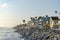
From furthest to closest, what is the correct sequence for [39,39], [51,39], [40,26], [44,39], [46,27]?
[40,26] → [46,27] → [39,39] → [44,39] → [51,39]

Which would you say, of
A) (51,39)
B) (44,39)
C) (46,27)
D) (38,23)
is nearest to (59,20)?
(46,27)

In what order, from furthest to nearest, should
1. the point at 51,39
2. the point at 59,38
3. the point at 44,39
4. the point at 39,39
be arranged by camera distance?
the point at 39,39 → the point at 44,39 → the point at 51,39 → the point at 59,38

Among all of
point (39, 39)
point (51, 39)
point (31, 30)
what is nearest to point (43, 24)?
point (31, 30)

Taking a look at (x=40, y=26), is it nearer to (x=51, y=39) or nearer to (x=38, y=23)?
(x=38, y=23)

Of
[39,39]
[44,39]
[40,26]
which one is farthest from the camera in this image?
[40,26]

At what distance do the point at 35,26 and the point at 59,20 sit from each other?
1484mm

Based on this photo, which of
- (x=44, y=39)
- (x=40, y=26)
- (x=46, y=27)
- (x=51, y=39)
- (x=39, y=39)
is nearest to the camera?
(x=51, y=39)

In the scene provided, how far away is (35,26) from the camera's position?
9492 mm

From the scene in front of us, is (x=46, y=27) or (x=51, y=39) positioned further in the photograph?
(x=46, y=27)

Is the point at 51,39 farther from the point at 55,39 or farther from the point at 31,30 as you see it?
the point at 31,30

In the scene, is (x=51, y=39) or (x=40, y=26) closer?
(x=51, y=39)

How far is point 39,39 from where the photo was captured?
287 inches

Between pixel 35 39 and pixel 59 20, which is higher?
pixel 59 20

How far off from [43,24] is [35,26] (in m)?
0.70
